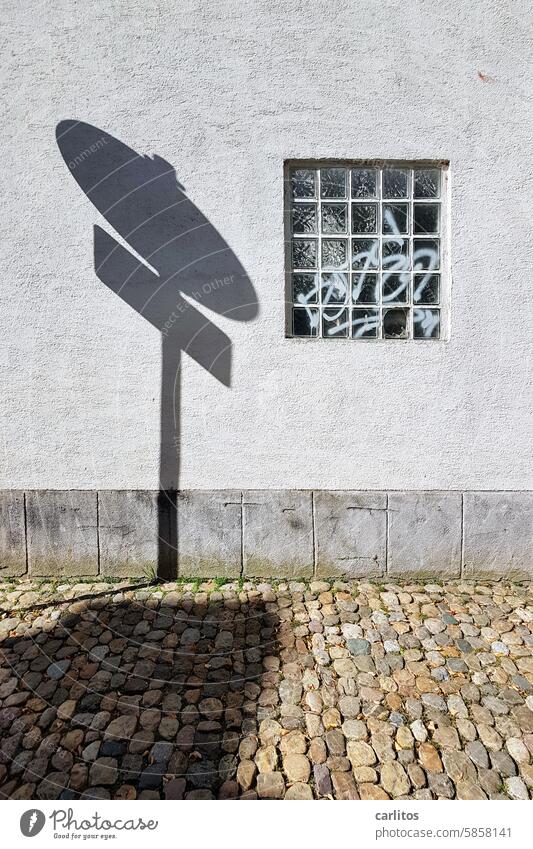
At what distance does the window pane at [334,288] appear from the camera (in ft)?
11.8

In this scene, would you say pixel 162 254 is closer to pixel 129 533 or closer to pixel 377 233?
pixel 377 233

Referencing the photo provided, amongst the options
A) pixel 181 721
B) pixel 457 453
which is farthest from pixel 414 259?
pixel 181 721

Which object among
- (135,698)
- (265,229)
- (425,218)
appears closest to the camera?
(135,698)

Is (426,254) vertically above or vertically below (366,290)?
above

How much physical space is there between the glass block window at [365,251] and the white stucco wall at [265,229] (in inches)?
6.2

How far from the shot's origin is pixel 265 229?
11.3 feet

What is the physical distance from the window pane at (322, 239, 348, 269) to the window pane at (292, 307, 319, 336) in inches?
14.4

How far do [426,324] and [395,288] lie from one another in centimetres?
37

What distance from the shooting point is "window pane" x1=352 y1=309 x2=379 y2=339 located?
3605mm

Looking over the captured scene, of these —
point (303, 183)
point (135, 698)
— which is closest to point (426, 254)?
point (303, 183)

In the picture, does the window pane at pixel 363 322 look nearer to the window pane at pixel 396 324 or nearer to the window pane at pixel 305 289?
the window pane at pixel 396 324

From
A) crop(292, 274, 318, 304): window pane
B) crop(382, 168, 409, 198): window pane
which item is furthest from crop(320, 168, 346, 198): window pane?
crop(292, 274, 318, 304): window pane

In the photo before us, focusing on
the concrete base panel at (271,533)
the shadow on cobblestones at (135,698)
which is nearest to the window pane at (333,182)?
the concrete base panel at (271,533)

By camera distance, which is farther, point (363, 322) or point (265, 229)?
point (363, 322)
